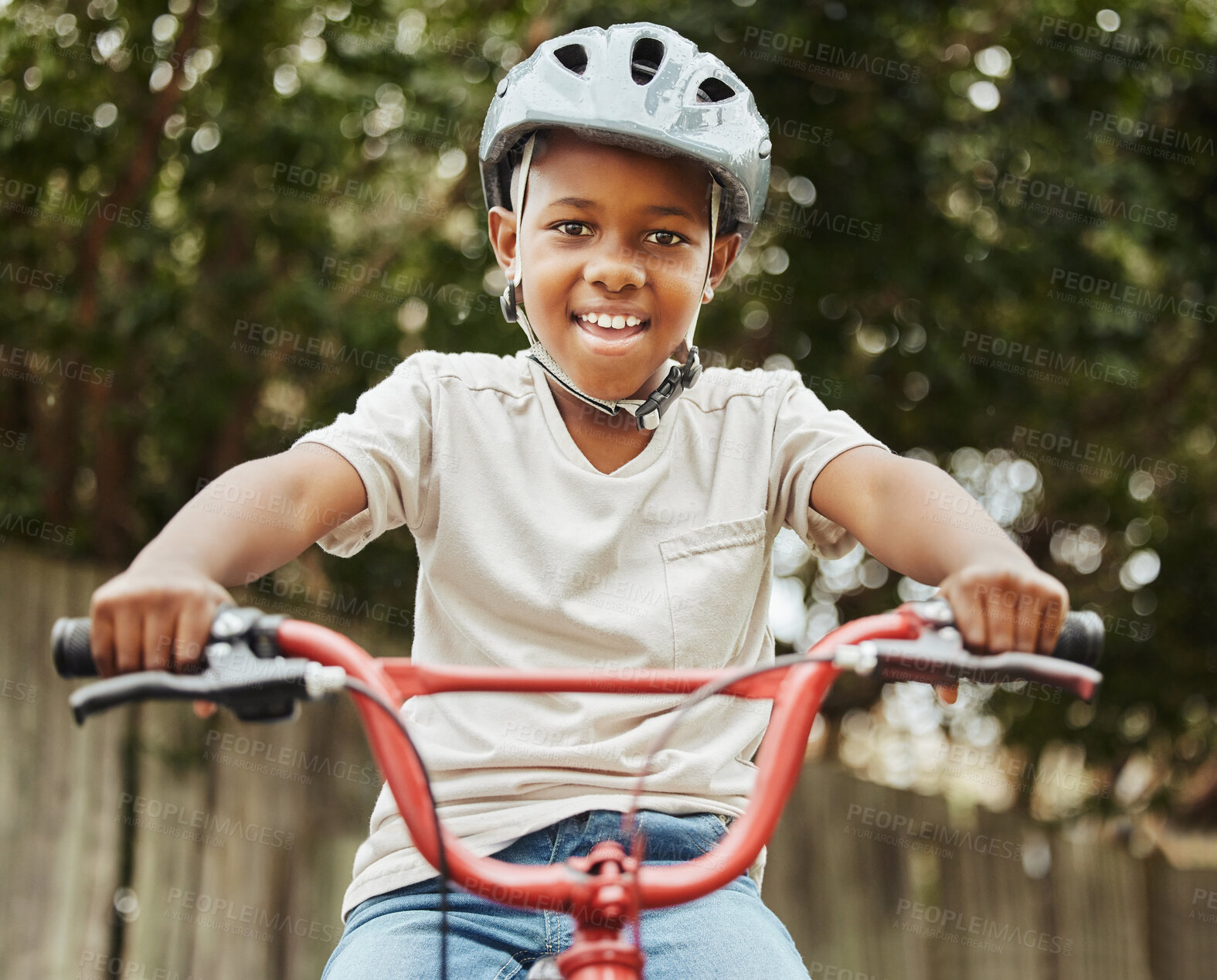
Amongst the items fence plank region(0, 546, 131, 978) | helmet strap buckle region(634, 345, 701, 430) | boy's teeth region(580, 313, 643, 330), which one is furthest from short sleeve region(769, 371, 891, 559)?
fence plank region(0, 546, 131, 978)

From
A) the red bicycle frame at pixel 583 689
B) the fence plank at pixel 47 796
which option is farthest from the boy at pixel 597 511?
the fence plank at pixel 47 796

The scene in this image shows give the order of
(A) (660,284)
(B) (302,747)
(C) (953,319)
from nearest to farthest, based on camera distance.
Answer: (A) (660,284)
(B) (302,747)
(C) (953,319)

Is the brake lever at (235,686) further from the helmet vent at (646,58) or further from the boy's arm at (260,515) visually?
the helmet vent at (646,58)

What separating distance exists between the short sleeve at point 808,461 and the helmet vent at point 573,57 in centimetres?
75

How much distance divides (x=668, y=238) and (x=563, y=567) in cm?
57

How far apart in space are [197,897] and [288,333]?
7.33 feet

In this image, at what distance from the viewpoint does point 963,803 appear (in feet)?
23.3

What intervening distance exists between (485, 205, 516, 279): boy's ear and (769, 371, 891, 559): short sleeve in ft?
2.13

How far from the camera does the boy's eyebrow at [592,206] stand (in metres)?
2.09

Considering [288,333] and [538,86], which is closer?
[538,86]

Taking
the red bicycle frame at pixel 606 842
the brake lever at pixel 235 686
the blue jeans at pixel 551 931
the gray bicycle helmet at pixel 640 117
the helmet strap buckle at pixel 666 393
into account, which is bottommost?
the blue jeans at pixel 551 931

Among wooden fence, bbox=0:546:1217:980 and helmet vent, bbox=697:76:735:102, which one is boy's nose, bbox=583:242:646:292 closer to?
helmet vent, bbox=697:76:735:102

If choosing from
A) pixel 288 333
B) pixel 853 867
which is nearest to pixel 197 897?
pixel 288 333

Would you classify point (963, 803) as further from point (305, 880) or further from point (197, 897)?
point (197, 897)
